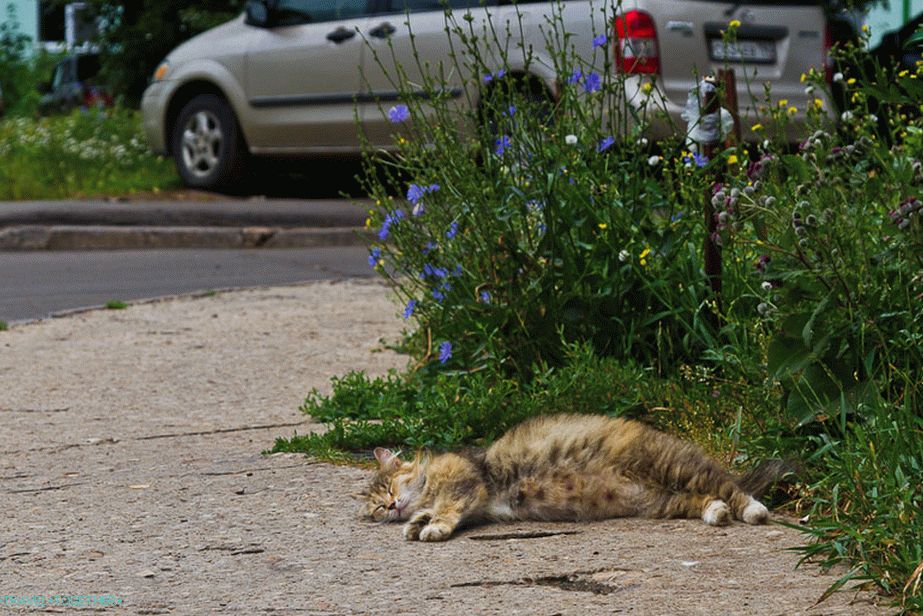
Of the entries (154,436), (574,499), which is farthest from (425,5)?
(574,499)

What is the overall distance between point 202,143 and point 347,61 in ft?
6.50

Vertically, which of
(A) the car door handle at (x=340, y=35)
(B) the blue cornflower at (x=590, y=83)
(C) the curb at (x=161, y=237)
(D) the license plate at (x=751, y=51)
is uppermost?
(A) the car door handle at (x=340, y=35)

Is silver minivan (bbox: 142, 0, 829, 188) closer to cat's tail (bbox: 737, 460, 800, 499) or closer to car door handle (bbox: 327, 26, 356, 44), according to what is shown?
car door handle (bbox: 327, 26, 356, 44)

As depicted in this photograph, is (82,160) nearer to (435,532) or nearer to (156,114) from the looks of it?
(156,114)

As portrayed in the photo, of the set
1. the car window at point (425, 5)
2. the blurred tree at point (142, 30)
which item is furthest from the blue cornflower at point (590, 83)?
the blurred tree at point (142, 30)

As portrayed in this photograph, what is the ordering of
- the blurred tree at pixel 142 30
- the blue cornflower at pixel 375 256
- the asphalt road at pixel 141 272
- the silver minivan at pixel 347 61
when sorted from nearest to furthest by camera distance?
1. the blue cornflower at pixel 375 256
2. the asphalt road at pixel 141 272
3. the silver minivan at pixel 347 61
4. the blurred tree at pixel 142 30

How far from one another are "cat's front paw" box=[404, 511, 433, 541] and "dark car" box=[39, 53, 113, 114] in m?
20.1

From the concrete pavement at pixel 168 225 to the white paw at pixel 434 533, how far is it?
24.7ft

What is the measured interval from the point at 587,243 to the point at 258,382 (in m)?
1.76

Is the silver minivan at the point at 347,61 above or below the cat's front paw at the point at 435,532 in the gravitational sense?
above

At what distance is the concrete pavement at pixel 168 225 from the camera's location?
11633 mm

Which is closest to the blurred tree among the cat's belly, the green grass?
the green grass

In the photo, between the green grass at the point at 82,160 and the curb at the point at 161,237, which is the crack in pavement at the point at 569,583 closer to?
the curb at the point at 161,237

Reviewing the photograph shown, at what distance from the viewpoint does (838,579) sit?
345cm
